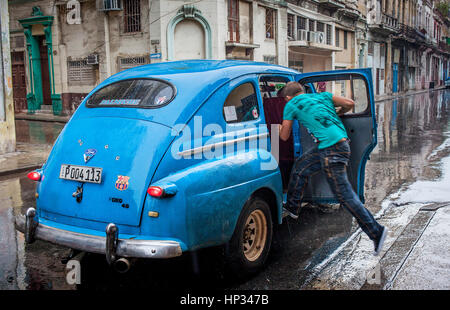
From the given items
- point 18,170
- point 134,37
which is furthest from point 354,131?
point 134,37

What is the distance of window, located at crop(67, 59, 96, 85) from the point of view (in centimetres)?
2130

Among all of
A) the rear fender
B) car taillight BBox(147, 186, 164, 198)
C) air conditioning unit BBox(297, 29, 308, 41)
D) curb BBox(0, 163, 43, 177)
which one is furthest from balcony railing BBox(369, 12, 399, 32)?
car taillight BBox(147, 186, 164, 198)

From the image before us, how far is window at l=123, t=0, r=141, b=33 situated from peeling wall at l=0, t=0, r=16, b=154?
9247mm

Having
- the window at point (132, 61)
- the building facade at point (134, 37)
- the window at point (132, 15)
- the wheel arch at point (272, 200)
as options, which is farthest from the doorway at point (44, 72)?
the wheel arch at point (272, 200)

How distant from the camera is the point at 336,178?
4.66m

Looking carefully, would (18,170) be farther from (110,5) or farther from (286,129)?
(110,5)

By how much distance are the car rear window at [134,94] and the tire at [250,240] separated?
120 cm

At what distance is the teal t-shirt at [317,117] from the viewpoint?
15.3 feet

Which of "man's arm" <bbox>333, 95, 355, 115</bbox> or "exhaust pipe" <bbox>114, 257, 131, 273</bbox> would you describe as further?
"man's arm" <bbox>333, 95, 355, 115</bbox>

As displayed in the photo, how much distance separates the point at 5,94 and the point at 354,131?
909cm

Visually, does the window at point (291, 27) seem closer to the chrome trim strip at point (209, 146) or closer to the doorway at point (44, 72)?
the doorway at point (44, 72)

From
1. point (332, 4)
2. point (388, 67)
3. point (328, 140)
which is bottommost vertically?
point (328, 140)

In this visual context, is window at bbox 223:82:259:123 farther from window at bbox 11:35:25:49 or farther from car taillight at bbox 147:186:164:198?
window at bbox 11:35:25:49

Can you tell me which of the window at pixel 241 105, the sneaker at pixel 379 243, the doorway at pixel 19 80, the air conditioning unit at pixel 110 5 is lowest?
the sneaker at pixel 379 243
